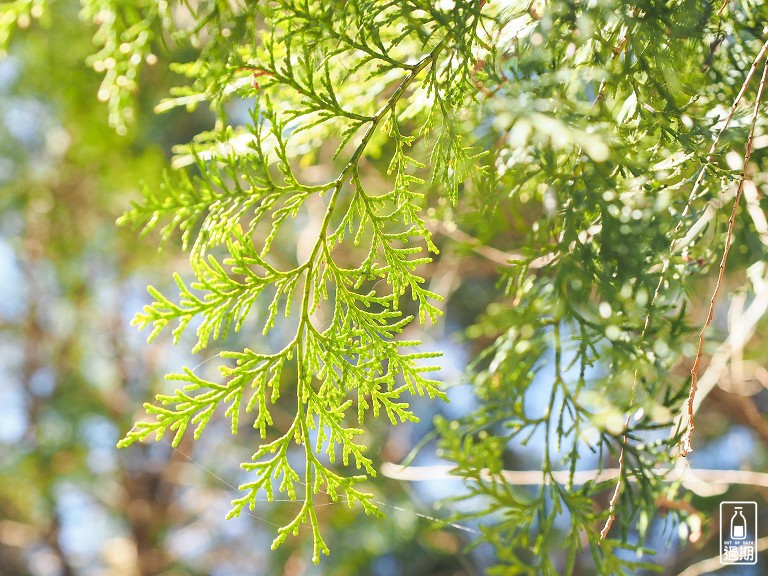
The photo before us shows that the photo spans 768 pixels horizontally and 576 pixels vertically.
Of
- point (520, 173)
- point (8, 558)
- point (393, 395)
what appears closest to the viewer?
point (393, 395)

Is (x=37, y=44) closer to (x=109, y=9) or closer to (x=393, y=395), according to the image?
(x=109, y=9)

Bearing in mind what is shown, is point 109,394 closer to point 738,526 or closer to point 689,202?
point 738,526

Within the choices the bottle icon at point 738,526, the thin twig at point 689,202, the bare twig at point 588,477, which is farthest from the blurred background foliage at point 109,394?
the thin twig at point 689,202

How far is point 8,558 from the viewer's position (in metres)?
5.33

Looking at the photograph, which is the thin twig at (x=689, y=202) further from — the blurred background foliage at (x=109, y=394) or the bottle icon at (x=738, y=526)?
the blurred background foliage at (x=109, y=394)

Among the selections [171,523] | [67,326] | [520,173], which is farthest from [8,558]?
[520,173]

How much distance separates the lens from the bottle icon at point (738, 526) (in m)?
1.78

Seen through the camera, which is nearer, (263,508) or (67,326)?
(263,508)

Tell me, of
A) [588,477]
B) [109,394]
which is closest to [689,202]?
[588,477]

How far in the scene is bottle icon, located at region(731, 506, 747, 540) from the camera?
1777mm

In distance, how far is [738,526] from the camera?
1848mm

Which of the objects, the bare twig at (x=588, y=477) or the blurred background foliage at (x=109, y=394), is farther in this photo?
the blurred background foliage at (x=109, y=394)

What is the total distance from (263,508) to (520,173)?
3.55m

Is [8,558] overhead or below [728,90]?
below
